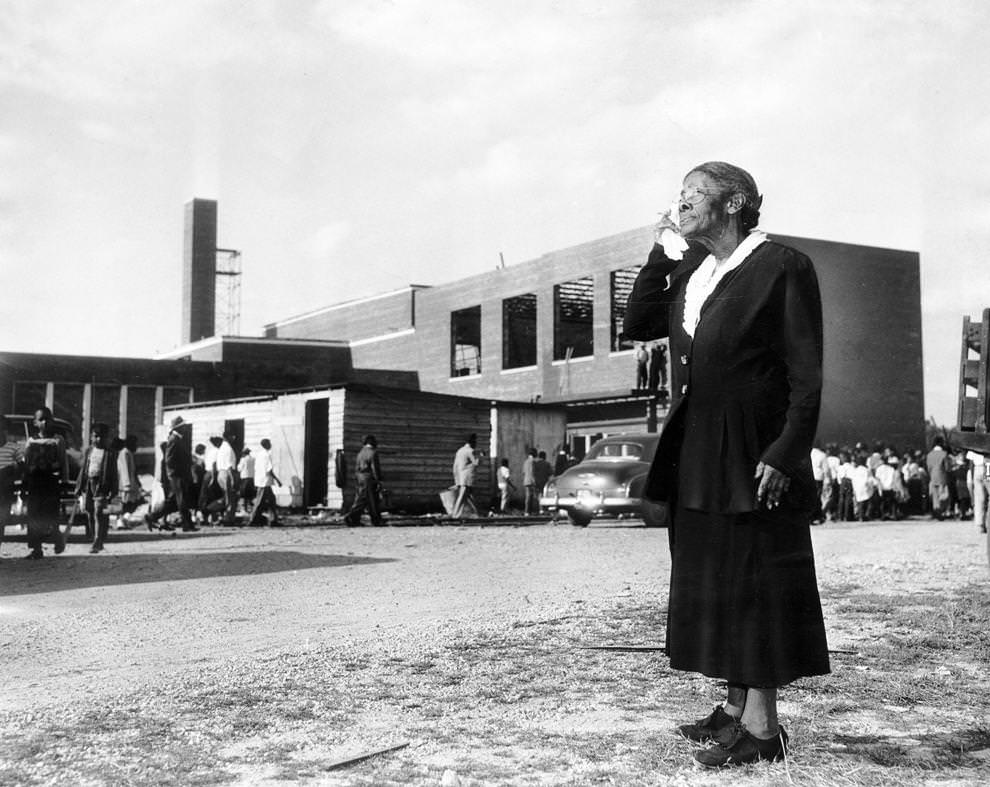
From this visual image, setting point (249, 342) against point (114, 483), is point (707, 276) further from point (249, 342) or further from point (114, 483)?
point (249, 342)

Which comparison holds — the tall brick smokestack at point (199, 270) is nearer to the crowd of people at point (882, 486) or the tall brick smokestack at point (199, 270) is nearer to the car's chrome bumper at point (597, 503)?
the crowd of people at point (882, 486)

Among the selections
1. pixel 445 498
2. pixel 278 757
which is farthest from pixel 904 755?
pixel 445 498

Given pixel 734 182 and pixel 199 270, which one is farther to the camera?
pixel 199 270

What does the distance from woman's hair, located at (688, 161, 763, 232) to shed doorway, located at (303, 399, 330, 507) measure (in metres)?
21.8

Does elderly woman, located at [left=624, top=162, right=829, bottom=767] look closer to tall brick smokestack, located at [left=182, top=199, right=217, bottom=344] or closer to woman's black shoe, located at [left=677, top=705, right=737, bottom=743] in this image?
woman's black shoe, located at [left=677, top=705, right=737, bottom=743]

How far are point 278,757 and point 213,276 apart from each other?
5647cm

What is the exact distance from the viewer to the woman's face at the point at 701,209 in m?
3.77

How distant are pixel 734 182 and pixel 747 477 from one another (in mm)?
996

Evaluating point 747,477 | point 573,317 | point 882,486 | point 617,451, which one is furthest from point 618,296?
point 747,477

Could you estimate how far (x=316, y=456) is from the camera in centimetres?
2573

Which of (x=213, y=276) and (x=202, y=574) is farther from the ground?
(x=213, y=276)

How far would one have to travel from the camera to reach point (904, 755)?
3.67 metres

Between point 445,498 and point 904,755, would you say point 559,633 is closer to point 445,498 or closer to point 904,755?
point 904,755

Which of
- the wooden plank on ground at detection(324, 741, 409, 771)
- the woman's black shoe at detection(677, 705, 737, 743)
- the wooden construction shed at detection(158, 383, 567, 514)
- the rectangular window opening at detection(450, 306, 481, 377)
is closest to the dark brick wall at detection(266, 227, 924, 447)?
the rectangular window opening at detection(450, 306, 481, 377)
